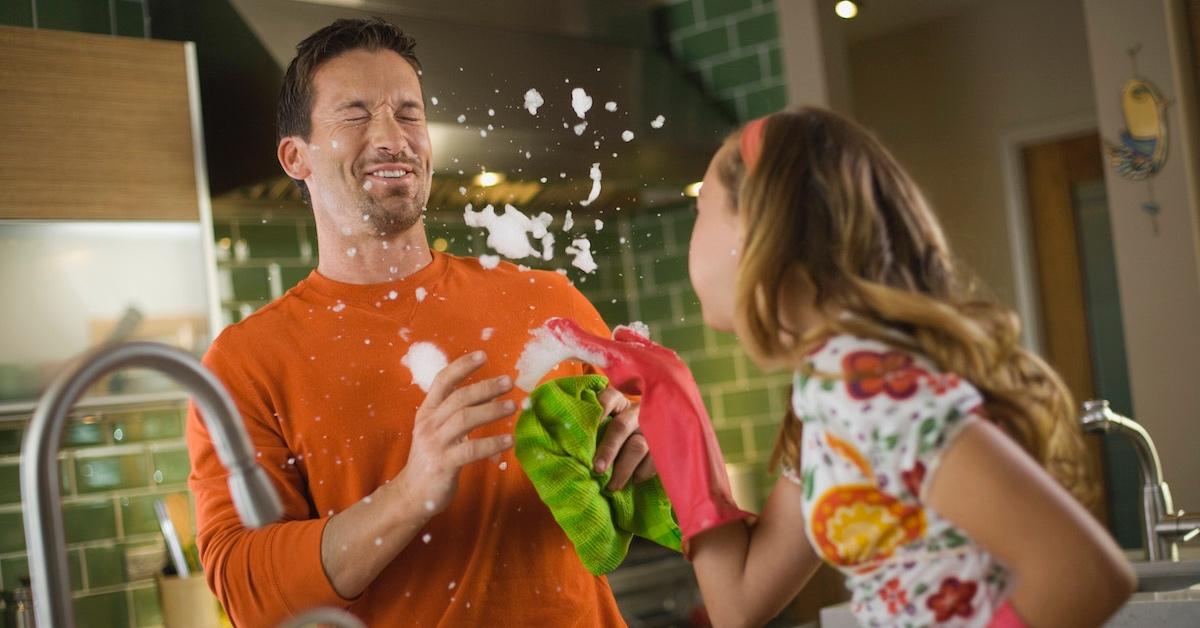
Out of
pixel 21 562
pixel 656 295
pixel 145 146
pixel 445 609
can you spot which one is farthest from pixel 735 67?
pixel 445 609

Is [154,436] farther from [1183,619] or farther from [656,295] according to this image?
[1183,619]

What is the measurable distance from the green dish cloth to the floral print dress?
1.09ft

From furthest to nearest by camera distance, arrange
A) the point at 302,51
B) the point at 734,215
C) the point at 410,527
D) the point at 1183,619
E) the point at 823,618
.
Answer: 1. the point at 823,618
2. the point at 1183,619
3. the point at 302,51
4. the point at 410,527
5. the point at 734,215

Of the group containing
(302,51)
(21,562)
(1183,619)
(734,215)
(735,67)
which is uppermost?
(735,67)

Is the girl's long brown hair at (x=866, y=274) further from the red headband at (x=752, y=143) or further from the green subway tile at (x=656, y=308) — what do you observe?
the green subway tile at (x=656, y=308)

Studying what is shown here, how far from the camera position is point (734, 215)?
1074 mm

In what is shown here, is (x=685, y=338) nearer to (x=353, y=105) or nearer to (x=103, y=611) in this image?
(x=103, y=611)

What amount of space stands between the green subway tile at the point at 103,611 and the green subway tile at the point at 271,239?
833 millimetres

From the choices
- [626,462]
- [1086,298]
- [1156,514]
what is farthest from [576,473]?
[1086,298]

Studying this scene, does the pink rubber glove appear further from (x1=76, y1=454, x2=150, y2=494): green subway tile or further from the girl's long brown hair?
(x1=76, y1=454, x2=150, y2=494): green subway tile

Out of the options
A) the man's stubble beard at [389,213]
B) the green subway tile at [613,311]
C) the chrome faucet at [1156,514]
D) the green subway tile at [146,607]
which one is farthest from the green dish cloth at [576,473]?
the green subway tile at [613,311]

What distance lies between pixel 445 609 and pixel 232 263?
74.9 inches

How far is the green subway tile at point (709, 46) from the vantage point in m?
3.70

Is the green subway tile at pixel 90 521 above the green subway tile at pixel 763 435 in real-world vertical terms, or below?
above
